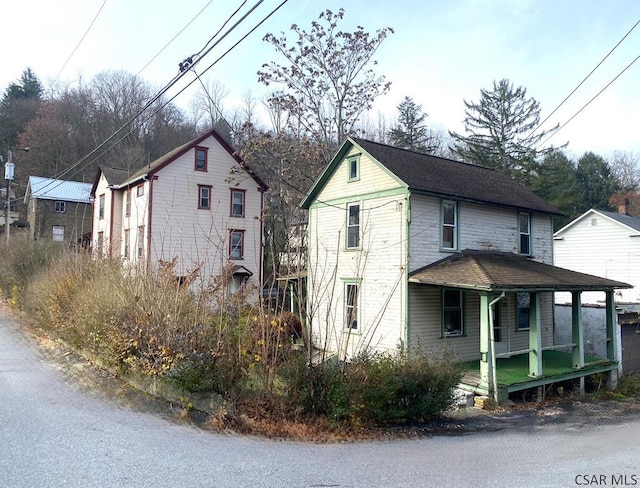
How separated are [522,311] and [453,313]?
3.62 m

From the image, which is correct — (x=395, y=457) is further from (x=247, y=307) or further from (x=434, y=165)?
(x=434, y=165)

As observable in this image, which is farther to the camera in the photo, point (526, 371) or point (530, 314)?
point (526, 371)

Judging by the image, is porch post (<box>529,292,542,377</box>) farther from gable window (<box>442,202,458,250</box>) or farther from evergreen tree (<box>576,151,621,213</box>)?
evergreen tree (<box>576,151,621,213</box>)

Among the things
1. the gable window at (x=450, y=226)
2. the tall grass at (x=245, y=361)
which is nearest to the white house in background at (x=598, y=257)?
the gable window at (x=450, y=226)

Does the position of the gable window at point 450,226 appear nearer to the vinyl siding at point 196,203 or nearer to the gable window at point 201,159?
Answer: the vinyl siding at point 196,203

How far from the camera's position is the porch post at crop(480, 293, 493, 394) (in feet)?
36.3

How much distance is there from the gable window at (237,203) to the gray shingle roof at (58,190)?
18238 mm

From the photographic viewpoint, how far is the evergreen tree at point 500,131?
4072 cm

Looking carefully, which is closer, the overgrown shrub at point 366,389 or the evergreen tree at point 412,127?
the overgrown shrub at point 366,389

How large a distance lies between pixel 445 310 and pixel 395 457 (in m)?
8.12

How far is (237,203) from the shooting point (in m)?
27.2

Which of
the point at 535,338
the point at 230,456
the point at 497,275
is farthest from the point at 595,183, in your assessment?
the point at 230,456

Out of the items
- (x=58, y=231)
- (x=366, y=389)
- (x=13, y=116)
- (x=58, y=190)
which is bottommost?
(x=366, y=389)

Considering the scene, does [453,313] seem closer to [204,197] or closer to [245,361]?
[245,361]
